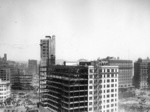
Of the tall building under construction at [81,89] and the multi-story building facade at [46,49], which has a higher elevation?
the multi-story building facade at [46,49]

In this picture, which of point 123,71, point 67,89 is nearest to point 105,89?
point 67,89

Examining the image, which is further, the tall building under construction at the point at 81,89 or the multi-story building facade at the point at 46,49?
the multi-story building facade at the point at 46,49

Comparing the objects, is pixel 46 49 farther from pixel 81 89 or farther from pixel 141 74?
pixel 141 74

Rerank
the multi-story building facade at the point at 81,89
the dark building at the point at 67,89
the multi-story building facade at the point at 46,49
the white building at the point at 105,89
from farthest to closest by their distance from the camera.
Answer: the multi-story building facade at the point at 46,49
the white building at the point at 105,89
the multi-story building facade at the point at 81,89
the dark building at the point at 67,89

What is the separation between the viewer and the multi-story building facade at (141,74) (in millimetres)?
164250

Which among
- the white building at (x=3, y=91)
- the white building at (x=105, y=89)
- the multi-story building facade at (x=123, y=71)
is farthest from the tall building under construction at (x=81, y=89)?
the multi-story building facade at (x=123, y=71)

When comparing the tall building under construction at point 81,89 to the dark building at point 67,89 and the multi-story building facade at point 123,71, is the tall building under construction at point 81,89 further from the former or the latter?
the multi-story building facade at point 123,71

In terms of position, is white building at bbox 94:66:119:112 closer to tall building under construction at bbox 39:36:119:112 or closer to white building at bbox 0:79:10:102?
tall building under construction at bbox 39:36:119:112

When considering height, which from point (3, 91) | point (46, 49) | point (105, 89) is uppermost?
point (46, 49)

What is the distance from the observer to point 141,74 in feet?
544

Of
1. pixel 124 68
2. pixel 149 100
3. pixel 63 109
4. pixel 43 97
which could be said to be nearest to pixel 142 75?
pixel 124 68

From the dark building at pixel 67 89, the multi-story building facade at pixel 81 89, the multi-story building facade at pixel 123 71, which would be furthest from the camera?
the multi-story building facade at pixel 123 71

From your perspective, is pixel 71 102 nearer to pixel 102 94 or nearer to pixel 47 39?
pixel 102 94

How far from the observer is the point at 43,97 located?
8950 centimetres
